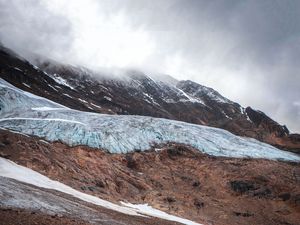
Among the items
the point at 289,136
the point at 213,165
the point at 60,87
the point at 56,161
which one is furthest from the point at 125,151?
the point at 289,136

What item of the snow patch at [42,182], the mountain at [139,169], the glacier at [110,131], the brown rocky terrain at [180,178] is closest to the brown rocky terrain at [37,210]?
the mountain at [139,169]

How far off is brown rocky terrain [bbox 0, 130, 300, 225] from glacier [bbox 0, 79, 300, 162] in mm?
2726

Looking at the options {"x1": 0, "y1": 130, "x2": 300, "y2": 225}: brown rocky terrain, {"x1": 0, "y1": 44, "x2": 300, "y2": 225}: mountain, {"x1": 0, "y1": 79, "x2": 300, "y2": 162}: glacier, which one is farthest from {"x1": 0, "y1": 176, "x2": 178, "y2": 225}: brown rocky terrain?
{"x1": 0, "y1": 79, "x2": 300, "y2": 162}: glacier

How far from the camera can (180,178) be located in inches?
2576

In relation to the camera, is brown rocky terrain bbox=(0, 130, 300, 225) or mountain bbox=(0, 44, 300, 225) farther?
brown rocky terrain bbox=(0, 130, 300, 225)

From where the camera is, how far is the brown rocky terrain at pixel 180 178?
4872cm

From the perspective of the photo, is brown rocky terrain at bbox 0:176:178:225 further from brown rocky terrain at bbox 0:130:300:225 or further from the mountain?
brown rocky terrain at bbox 0:130:300:225

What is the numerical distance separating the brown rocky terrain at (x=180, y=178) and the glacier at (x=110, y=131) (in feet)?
8.94

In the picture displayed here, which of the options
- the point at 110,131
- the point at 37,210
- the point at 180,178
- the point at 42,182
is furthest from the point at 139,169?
the point at 37,210

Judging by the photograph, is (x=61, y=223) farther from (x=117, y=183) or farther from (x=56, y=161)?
(x=117, y=183)

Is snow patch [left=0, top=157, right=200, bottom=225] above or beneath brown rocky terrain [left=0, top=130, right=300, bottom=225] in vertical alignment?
beneath

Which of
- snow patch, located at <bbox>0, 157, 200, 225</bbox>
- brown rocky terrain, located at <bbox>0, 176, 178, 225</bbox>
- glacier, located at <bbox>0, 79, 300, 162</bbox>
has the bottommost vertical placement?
brown rocky terrain, located at <bbox>0, 176, 178, 225</bbox>

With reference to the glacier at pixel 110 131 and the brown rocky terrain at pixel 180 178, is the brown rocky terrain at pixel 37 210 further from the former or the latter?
the glacier at pixel 110 131

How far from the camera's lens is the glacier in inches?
2660
